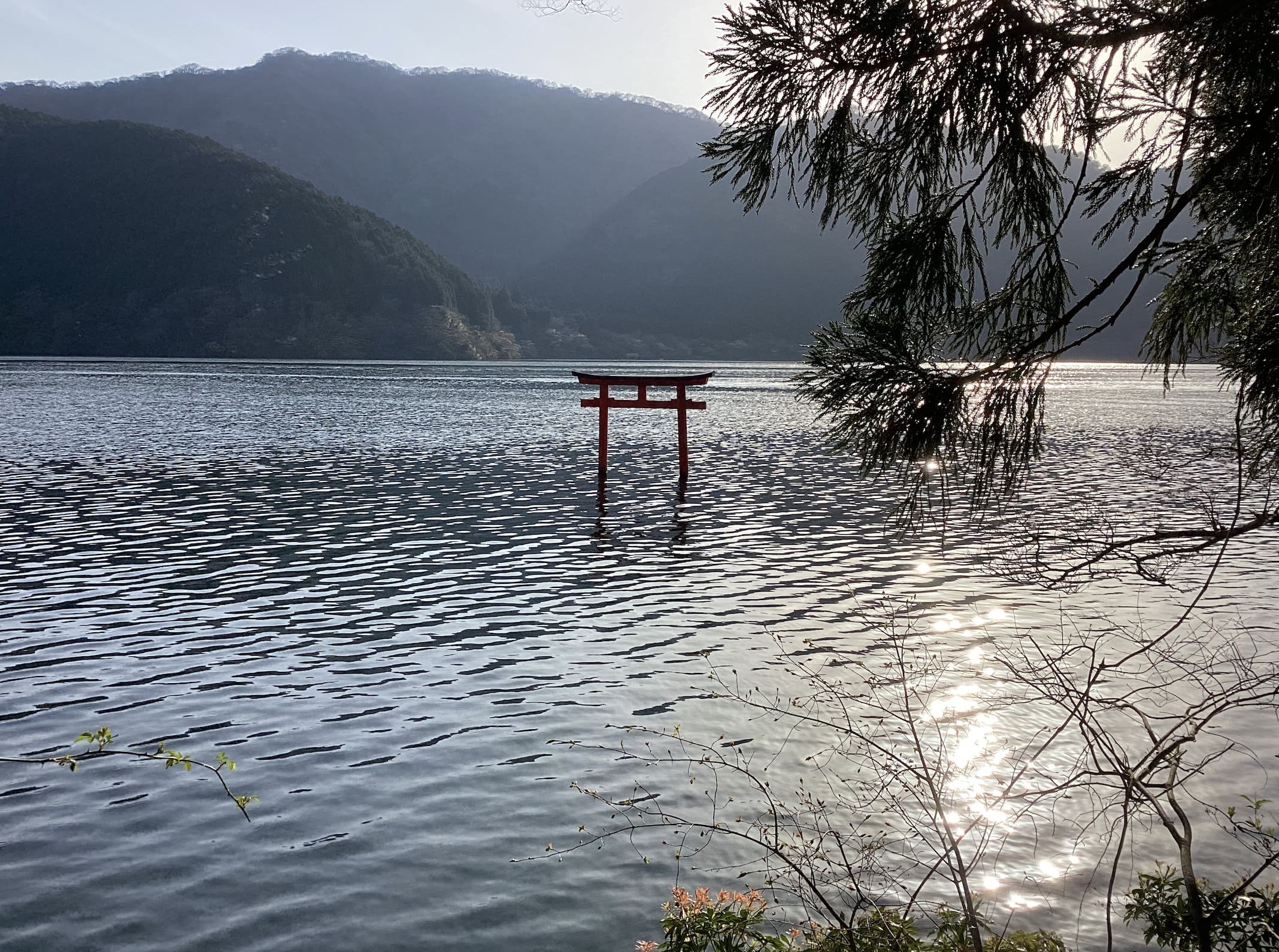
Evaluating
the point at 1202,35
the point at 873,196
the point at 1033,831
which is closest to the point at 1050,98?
the point at 1202,35

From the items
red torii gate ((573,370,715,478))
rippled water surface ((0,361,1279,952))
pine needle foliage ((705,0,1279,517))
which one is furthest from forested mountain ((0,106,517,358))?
pine needle foliage ((705,0,1279,517))

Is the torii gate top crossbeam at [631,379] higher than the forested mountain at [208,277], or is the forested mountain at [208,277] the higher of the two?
the forested mountain at [208,277]

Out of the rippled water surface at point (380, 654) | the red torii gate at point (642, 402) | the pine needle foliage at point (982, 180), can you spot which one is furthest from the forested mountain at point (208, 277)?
the pine needle foliage at point (982, 180)

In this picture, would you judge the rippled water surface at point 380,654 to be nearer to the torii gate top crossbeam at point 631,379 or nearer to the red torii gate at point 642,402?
the red torii gate at point 642,402

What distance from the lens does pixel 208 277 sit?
178 meters

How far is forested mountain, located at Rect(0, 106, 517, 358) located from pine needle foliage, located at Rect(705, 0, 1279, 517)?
176521mm

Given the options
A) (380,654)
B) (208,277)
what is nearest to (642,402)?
(380,654)

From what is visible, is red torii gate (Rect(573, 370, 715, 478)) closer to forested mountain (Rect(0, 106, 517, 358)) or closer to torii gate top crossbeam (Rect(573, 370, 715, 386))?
torii gate top crossbeam (Rect(573, 370, 715, 386))

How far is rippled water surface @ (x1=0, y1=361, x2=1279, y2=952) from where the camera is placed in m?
6.23

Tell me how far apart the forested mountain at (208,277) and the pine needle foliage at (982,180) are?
579 feet

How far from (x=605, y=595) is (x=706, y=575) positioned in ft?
7.34

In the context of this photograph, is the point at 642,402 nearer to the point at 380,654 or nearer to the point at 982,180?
the point at 380,654

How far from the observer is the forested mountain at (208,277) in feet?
561

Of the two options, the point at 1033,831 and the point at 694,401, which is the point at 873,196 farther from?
the point at 694,401
